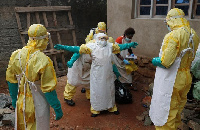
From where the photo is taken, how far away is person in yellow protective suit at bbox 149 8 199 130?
8.15 feet

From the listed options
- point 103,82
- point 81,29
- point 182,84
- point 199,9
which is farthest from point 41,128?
point 81,29

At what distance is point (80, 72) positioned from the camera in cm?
420

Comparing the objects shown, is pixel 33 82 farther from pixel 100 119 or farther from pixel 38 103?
pixel 100 119

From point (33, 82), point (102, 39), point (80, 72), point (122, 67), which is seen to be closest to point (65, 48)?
point (102, 39)

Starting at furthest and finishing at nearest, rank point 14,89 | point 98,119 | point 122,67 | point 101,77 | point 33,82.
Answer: point 122,67, point 98,119, point 101,77, point 14,89, point 33,82

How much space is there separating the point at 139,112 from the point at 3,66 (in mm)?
4758

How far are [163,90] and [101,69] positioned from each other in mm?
1323

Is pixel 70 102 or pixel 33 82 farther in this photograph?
pixel 70 102

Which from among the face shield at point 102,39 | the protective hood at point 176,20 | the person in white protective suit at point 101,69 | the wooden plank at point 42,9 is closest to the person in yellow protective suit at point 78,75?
the person in white protective suit at point 101,69

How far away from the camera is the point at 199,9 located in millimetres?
4340

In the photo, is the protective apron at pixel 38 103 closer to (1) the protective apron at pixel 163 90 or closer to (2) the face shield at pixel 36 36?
(2) the face shield at pixel 36 36

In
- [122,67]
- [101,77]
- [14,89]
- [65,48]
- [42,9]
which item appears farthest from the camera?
[42,9]

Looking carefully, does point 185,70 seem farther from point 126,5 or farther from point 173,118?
point 126,5

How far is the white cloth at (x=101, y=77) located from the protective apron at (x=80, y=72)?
0.51 metres
